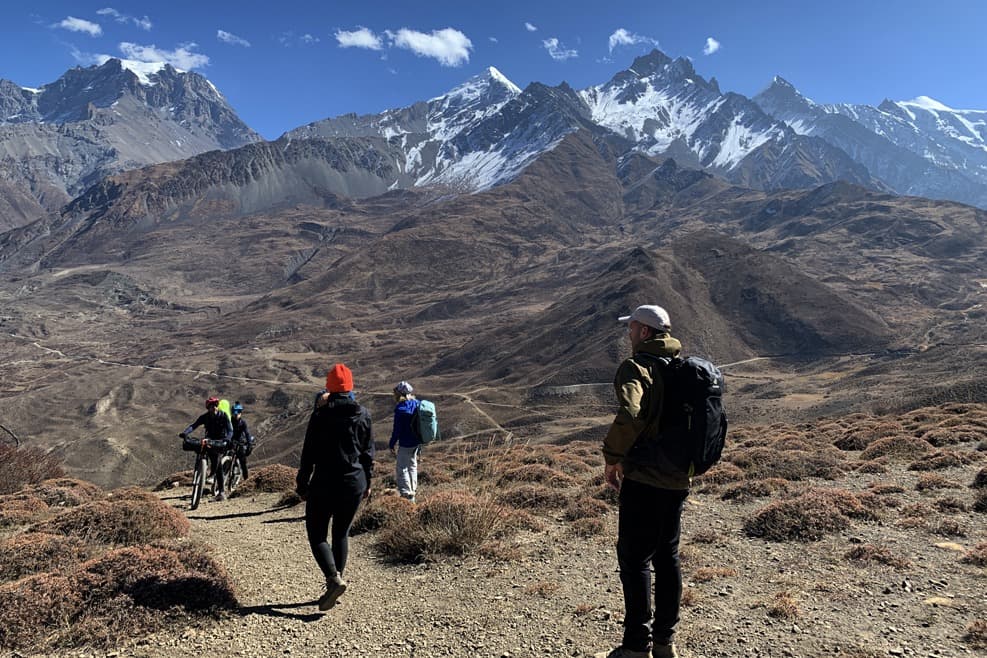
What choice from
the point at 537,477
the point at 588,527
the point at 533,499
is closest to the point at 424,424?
the point at 533,499

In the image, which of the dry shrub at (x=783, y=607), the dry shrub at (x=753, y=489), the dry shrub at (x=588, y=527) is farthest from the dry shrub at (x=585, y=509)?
the dry shrub at (x=783, y=607)

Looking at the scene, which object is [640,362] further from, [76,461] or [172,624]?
[76,461]

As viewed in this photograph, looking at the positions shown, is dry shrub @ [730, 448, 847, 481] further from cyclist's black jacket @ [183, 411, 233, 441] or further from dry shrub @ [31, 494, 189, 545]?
cyclist's black jacket @ [183, 411, 233, 441]

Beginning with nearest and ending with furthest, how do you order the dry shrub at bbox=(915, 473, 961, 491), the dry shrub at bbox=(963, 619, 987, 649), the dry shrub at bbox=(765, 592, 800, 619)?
the dry shrub at bbox=(963, 619, 987, 649), the dry shrub at bbox=(765, 592, 800, 619), the dry shrub at bbox=(915, 473, 961, 491)

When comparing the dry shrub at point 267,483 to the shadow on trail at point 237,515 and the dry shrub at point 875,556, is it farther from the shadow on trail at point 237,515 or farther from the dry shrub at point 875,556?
the dry shrub at point 875,556

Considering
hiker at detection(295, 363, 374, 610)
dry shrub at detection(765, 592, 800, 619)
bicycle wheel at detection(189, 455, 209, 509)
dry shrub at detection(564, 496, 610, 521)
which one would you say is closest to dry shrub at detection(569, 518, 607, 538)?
dry shrub at detection(564, 496, 610, 521)

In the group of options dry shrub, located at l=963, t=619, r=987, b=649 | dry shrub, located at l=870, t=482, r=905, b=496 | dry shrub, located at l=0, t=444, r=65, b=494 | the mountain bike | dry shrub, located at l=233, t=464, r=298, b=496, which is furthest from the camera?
dry shrub, located at l=0, t=444, r=65, b=494

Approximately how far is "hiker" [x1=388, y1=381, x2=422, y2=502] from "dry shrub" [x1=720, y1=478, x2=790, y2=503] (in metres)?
5.09

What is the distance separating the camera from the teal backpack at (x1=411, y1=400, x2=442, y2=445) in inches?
380

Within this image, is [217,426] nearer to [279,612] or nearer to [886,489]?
[279,612]

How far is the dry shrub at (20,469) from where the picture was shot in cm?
1341

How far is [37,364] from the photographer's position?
119562mm

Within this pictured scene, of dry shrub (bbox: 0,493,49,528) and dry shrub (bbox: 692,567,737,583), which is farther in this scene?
dry shrub (bbox: 0,493,49,528)

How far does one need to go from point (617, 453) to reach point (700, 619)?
2.19 metres
